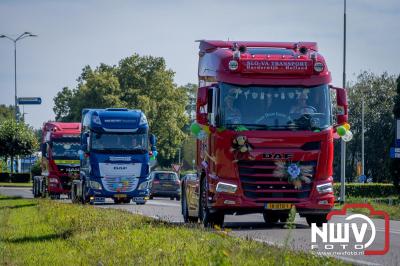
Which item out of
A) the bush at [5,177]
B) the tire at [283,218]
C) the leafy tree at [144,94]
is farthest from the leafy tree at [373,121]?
the tire at [283,218]

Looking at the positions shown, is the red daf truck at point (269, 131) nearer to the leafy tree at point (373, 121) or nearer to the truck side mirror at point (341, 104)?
the truck side mirror at point (341, 104)

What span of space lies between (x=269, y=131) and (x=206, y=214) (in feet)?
7.97

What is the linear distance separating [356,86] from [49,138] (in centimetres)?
5387

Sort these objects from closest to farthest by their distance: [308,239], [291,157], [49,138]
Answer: [308,239]
[291,157]
[49,138]

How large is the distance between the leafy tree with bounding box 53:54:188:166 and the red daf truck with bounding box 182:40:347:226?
7752 centimetres

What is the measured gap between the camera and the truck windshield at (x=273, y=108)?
2002 centimetres

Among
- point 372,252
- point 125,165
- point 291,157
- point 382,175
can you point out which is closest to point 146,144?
point 125,165

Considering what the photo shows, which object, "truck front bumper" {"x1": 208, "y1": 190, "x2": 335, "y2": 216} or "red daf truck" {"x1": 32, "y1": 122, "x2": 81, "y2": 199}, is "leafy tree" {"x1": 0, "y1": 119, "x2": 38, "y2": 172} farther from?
"truck front bumper" {"x1": 208, "y1": 190, "x2": 335, "y2": 216}

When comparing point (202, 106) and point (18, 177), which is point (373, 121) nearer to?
point (18, 177)

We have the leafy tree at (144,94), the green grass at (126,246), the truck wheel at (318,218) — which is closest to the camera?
the green grass at (126,246)

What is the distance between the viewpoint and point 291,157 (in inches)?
785

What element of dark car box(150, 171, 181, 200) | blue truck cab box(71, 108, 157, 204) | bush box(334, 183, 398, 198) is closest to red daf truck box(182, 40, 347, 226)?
blue truck cab box(71, 108, 157, 204)

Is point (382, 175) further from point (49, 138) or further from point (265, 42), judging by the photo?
point (265, 42)

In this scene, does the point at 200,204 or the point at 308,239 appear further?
the point at 200,204
